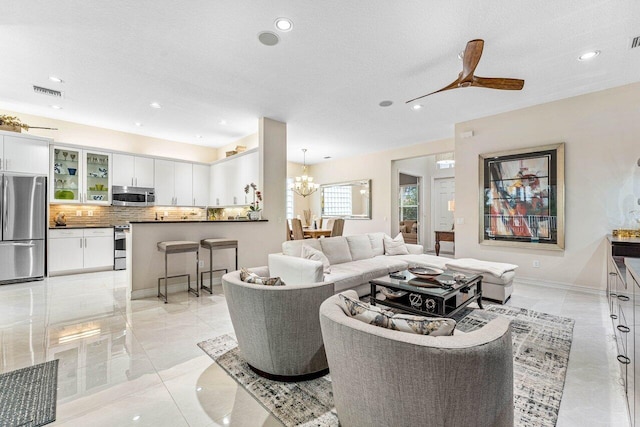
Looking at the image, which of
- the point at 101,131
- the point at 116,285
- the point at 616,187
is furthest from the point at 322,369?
the point at 101,131

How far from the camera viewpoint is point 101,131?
6020mm

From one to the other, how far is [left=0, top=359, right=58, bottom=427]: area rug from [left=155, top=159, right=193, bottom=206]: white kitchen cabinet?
5.01 metres

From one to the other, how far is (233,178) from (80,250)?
3224 millimetres

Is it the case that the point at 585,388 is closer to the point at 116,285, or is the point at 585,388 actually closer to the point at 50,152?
the point at 116,285

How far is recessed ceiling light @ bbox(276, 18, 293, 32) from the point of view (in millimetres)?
2621

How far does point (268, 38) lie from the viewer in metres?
2.89

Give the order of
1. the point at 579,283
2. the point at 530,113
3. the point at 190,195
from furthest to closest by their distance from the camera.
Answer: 1. the point at 190,195
2. the point at 530,113
3. the point at 579,283

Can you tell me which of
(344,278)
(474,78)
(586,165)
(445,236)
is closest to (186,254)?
(344,278)

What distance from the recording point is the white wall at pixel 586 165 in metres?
3.89

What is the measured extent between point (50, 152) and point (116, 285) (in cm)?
295

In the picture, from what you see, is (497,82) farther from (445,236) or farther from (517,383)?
(445,236)

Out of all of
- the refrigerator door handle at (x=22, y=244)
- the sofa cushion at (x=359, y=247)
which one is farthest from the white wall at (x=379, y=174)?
the refrigerator door handle at (x=22, y=244)

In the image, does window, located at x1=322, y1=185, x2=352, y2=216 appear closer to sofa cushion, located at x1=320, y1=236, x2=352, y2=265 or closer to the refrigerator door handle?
sofa cushion, located at x1=320, y1=236, x2=352, y2=265

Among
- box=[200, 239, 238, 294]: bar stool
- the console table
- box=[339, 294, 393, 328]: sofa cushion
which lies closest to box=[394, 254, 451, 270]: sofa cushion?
the console table
